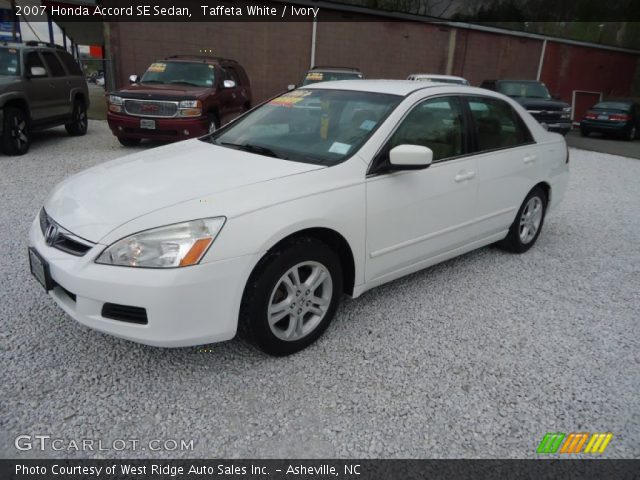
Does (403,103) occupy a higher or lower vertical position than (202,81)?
higher

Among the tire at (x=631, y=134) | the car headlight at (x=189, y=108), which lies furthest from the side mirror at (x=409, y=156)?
the tire at (x=631, y=134)

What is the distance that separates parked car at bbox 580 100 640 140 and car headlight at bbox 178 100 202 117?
15.4 meters

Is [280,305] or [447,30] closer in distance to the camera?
[280,305]

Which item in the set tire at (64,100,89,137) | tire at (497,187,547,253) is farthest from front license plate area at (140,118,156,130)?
tire at (497,187,547,253)

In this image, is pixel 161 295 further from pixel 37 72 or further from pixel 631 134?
pixel 631 134

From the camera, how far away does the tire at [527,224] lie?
15.1 feet

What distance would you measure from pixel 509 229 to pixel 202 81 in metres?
7.14

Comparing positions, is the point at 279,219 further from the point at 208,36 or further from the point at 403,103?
the point at 208,36

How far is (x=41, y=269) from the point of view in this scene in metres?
2.67

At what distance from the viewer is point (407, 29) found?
20.3m

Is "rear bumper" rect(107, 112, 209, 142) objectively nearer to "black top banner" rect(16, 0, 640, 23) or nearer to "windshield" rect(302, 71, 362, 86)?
"windshield" rect(302, 71, 362, 86)

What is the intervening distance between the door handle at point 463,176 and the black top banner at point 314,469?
205 centimetres

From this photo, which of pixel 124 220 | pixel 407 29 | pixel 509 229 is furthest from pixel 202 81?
pixel 407 29
